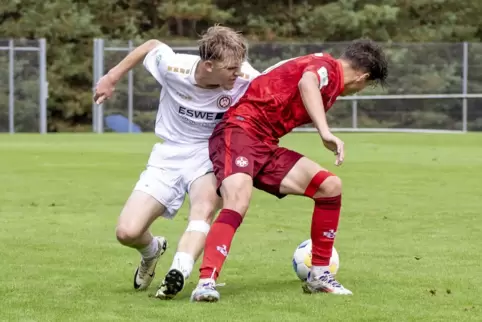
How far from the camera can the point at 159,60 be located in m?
7.26

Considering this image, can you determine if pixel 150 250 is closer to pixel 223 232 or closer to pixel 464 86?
pixel 223 232

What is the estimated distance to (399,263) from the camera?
8305mm

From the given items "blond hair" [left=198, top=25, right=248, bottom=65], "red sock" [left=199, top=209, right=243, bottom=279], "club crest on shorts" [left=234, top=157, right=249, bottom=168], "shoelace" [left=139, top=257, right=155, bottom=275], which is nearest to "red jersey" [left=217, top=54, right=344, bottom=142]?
"club crest on shorts" [left=234, top=157, right=249, bottom=168]

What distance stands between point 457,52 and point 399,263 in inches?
1001

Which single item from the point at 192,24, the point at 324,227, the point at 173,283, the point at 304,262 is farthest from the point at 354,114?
the point at 173,283

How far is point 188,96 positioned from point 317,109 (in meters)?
0.88

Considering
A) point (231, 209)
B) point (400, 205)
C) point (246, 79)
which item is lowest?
point (400, 205)

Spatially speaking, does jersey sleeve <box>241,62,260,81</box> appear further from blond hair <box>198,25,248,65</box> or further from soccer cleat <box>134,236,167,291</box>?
soccer cleat <box>134,236,167,291</box>

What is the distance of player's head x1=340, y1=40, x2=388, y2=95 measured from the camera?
23.1 ft

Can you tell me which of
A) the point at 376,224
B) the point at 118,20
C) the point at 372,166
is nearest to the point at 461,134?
the point at 372,166

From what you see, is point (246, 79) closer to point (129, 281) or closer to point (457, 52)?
point (129, 281)

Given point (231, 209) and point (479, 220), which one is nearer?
point (231, 209)

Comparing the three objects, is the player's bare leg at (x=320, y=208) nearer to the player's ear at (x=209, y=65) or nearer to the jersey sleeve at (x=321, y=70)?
the jersey sleeve at (x=321, y=70)

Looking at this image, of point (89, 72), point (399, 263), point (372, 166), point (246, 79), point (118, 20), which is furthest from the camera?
point (118, 20)
